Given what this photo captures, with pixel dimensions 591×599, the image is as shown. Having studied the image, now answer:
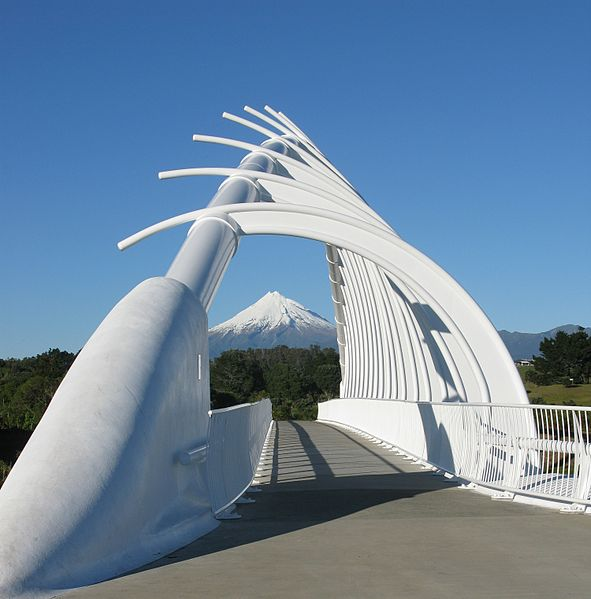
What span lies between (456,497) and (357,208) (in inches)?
536

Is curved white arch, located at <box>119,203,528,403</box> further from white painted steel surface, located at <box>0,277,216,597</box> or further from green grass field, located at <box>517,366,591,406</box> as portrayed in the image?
green grass field, located at <box>517,366,591,406</box>

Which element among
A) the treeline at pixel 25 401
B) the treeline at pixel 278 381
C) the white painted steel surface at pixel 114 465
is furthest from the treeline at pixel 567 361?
the white painted steel surface at pixel 114 465

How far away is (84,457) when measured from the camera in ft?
24.0

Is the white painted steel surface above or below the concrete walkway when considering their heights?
above

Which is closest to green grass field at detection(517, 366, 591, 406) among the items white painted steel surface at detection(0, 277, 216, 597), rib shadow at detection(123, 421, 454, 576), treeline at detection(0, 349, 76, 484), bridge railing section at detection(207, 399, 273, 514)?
treeline at detection(0, 349, 76, 484)

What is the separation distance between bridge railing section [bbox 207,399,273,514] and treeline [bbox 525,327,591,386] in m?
67.7

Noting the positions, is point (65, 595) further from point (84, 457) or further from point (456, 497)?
point (456, 497)

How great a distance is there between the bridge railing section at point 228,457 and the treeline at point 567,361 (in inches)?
2665

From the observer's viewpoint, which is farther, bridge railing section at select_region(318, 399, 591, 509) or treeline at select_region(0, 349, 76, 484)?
treeline at select_region(0, 349, 76, 484)

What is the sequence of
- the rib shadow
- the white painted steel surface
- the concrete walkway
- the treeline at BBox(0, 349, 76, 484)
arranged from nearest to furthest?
the concrete walkway
the white painted steel surface
the rib shadow
the treeline at BBox(0, 349, 76, 484)

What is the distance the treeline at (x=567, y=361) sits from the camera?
79.6 metres

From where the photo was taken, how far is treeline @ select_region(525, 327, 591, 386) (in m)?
79.6

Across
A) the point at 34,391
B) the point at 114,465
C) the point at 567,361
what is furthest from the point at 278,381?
the point at 114,465

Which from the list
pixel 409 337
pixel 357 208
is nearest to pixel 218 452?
pixel 357 208
